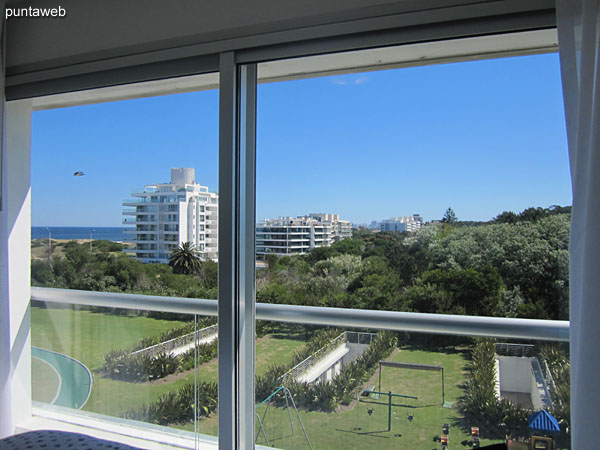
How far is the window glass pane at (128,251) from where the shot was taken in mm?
2178

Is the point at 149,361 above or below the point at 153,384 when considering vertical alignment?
above

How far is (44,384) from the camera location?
8.30ft

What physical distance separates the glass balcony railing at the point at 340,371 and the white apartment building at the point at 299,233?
0.31m

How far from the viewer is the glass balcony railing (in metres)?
1.73

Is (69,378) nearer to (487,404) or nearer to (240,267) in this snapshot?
(240,267)

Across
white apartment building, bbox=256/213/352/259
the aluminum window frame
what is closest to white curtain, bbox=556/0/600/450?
the aluminum window frame

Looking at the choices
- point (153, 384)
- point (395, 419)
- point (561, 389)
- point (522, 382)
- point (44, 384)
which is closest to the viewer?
point (561, 389)

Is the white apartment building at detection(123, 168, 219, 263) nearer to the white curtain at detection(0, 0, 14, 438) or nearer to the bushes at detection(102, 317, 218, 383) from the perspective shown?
the bushes at detection(102, 317, 218, 383)

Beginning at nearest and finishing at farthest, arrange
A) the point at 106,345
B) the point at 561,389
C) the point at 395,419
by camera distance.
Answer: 1. the point at 561,389
2. the point at 395,419
3. the point at 106,345

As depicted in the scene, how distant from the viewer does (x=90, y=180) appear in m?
2.39

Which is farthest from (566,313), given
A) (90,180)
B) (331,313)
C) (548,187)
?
(90,180)

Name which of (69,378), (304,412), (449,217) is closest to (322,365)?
(304,412)

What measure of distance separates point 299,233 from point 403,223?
21.8 inches

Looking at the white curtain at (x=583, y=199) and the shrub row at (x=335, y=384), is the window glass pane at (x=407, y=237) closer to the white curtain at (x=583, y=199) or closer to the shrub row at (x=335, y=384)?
the shrub row at (x=335, y=384)
